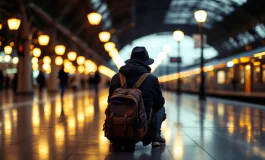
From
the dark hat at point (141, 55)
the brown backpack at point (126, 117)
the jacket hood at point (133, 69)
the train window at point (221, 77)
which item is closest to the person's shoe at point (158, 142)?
the brown backpack at point (126, 117)

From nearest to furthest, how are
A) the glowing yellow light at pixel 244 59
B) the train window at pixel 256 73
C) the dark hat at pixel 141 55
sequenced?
the dark hat at pixel 141 55
the train window at pixel 256 73
the glowing yellow light at pixel 244 59

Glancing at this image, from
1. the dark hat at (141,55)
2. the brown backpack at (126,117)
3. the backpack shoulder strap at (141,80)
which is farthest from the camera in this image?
the dark hat at (141,55)

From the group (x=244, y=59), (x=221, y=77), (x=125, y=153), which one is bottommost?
(x=125, y=153)

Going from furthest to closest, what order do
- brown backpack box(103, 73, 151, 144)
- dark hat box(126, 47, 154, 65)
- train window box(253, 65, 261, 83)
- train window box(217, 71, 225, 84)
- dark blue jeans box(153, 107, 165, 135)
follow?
train window box(217, 71, 225, 84) < train window box(253, 65, 261, 83) < dark hat box(126, 47, 154, 65) < dark blue jeans box(153, 107, 165, 135) < brown backpack box(103, 73, 151, 144)

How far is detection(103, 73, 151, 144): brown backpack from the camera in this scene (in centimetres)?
627

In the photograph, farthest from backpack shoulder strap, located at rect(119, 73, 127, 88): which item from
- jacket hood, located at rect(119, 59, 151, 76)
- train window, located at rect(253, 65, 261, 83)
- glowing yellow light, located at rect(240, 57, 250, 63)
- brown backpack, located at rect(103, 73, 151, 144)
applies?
glowing yellow light, located at rect(240, 57, 250, 63)

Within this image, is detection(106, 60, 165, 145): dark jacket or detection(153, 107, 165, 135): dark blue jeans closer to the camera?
detection(106, 60, 165, 145): dark jacket

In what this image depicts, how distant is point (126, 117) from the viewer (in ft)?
20.5

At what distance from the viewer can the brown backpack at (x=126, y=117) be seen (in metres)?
6.27

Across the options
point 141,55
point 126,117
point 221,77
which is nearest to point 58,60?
point 221,77

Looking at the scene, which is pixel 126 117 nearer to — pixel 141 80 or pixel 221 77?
pixel 141 80

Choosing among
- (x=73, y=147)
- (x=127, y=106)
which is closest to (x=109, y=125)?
(x=127, y=106)

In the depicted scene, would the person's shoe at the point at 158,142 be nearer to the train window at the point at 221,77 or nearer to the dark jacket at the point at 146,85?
the dark jacket at the point at 146,85

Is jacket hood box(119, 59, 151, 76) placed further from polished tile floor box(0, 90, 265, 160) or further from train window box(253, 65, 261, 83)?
train window box(253, 65, 261, 83)
